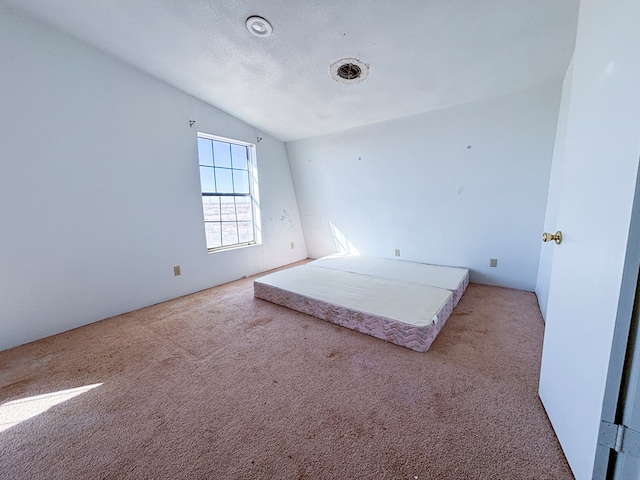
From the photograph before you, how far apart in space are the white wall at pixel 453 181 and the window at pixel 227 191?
37.3 inches

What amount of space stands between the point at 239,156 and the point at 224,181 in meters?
0.47

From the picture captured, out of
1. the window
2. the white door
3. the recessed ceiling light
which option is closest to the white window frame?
the window

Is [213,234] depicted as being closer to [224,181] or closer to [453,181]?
[224,181]

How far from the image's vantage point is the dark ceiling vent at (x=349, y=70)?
6.78ft

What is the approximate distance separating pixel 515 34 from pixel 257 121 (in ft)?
9.11

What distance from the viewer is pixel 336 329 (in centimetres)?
209

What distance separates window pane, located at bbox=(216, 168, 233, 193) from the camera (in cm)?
336

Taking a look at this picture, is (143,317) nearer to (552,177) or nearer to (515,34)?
(515,34)

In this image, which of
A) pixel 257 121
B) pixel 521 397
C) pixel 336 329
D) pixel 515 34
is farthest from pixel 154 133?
pixel 521 397

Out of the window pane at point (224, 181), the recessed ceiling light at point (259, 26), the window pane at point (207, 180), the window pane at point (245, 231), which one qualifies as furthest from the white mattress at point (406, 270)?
the recessed ceiling light at point (259, 26)

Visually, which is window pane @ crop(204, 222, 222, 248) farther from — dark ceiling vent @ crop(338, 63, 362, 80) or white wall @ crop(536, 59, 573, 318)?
white wall @ crop(536, 59, 573, 318)

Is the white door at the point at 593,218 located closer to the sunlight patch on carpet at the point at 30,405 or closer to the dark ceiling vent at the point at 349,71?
the dark ceiling vent at the point at 349,71

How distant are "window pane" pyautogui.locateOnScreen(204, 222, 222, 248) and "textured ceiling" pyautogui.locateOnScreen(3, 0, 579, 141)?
158 centimetres

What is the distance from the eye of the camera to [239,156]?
3623 millimetres
